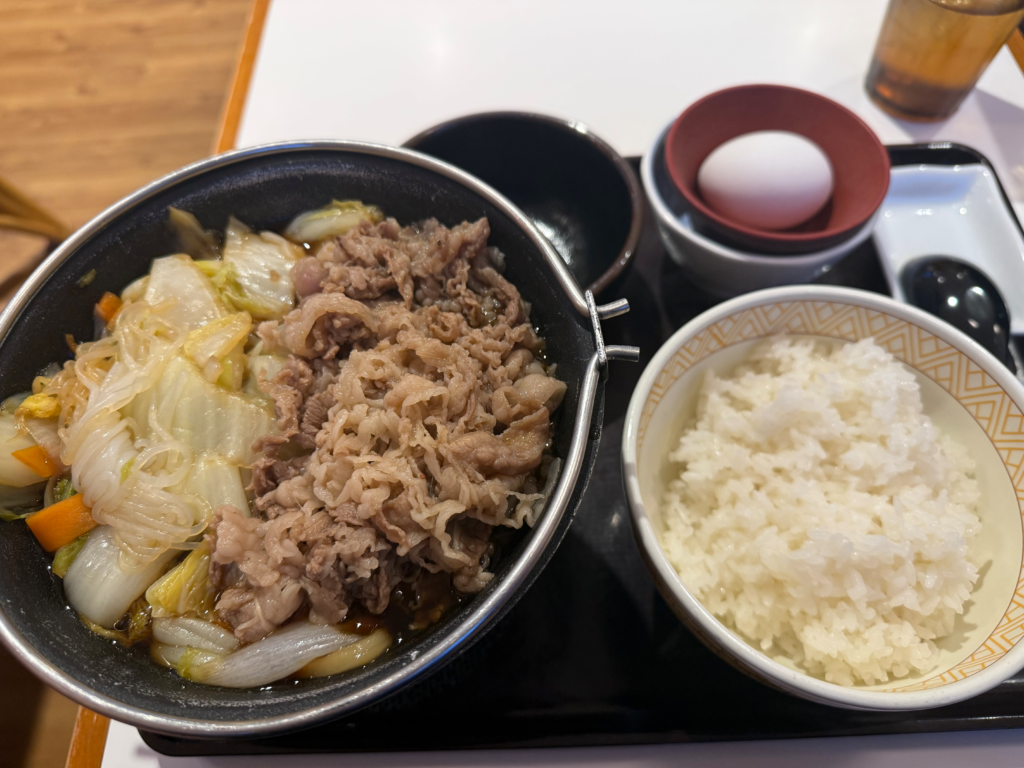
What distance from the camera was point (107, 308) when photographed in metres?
1.38

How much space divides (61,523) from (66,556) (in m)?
0.07

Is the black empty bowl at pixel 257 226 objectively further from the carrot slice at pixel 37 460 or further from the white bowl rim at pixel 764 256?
the white bowl rim at pixel 764 256

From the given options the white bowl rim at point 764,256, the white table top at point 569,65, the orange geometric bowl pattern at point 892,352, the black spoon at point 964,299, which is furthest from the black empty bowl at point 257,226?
the black spoon at point 964,299

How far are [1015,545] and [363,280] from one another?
4.91 ft

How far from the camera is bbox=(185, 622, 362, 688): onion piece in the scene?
1.08 meters

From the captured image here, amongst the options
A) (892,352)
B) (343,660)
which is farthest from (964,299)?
(343,660)

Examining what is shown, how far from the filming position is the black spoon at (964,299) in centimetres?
163

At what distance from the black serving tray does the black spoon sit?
0.86m

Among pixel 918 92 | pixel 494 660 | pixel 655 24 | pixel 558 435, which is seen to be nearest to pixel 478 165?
pixel 558 435

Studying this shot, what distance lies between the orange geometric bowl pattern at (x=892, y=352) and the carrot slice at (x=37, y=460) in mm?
1223

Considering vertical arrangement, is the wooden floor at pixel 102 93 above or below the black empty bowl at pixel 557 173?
below

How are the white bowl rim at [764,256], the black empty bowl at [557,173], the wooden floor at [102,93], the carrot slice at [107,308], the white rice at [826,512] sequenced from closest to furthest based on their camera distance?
1. the white rice at [826,512]
2. the carrot slice at [107,308]
3. the white bowl rim at [764,256]
4. the black empty bowl at [557,173]
5. the wooden floor at [102,93]

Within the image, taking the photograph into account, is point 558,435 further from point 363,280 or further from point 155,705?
point 155,705

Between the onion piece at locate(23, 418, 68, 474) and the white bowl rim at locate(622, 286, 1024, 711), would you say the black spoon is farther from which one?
the onion piece at locate(23, 418, 68, 474)
